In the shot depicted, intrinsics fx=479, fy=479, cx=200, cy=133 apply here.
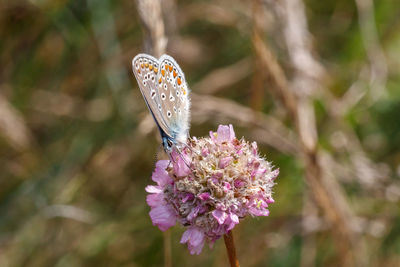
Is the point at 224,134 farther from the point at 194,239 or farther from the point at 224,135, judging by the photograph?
the point at 194,239

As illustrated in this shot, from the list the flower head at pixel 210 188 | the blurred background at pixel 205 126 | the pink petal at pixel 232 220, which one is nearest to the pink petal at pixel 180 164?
the flower head at pixel 210 188

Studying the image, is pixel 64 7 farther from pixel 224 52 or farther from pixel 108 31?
pixel 224 52

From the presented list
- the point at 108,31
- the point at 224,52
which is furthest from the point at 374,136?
the point at 108,31

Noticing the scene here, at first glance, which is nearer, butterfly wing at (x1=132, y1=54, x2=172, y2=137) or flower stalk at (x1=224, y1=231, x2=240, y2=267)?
flower stalk at (x1=224, y1=231, x2=240, y2=267)

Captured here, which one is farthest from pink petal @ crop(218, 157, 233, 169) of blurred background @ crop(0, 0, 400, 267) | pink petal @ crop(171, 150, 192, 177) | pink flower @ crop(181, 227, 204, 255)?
blurred background @ crop(0, 0, 400, 267)

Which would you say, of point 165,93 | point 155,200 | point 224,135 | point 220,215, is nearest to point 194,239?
point 220,215

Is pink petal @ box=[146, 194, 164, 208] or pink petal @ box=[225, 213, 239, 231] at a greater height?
pink petal @ box=[146, 194, 164, 208]

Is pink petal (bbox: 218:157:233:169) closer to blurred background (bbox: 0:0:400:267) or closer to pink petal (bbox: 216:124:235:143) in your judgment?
pink petal (bbox: 216:124:235:143)
